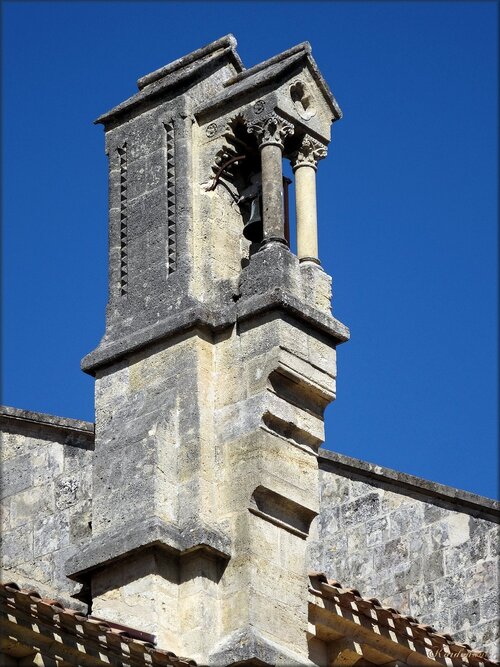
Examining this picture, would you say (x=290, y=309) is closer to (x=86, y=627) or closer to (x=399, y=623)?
(x=399, y=623)

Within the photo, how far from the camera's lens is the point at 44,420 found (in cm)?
1642

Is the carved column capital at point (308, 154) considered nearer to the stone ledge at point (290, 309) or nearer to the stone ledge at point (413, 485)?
the stone ledge at point (290, 309)

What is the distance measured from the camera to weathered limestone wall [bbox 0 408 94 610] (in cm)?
1603

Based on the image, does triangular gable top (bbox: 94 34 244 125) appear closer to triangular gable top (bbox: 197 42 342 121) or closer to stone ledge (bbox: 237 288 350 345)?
triangular gable top (bbox: 197 42 342 121)

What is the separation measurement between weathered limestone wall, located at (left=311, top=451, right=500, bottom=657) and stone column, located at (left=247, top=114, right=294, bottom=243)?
13.6ft

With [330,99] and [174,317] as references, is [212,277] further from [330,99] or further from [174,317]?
[330,99]

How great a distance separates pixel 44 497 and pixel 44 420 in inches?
21.6

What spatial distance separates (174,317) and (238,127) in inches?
57.4

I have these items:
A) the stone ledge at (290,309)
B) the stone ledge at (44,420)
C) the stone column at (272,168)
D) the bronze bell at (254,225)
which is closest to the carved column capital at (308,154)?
the stone column at (272,168)

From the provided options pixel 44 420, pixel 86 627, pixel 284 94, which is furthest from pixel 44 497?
pixel 86 627

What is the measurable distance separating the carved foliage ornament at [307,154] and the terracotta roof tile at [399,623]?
8.70ft

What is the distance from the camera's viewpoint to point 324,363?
1412cm

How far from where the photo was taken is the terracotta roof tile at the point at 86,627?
39.7 ft

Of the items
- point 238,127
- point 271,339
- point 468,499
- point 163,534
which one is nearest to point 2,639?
point 163,534
